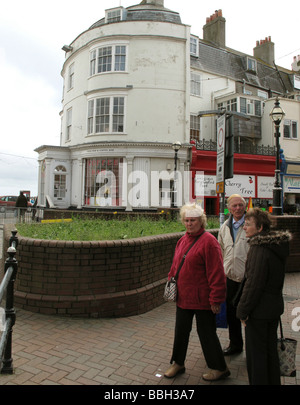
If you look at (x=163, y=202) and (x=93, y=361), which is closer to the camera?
(x=93, y=361)

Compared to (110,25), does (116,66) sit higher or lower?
lower

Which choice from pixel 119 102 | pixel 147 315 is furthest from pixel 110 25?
pixel 147 315

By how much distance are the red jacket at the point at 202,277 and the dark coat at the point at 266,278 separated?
1.24 ft

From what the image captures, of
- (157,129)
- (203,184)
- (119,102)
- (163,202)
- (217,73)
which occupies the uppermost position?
(217,73)

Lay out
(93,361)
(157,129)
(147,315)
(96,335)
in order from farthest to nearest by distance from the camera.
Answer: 1. (157,129)
2. (147,315)
3. (96,335)
4. (93,361)

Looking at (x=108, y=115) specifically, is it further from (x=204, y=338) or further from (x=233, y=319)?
(x=204, y=338)

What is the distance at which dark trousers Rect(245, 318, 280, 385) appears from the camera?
272 centimetres

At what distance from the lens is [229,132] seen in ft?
21.2

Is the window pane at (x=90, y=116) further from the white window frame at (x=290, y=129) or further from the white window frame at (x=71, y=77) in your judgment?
the white window frame at (x=290, y=129)

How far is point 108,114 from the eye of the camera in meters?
19.3

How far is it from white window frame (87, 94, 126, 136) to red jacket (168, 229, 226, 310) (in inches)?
654

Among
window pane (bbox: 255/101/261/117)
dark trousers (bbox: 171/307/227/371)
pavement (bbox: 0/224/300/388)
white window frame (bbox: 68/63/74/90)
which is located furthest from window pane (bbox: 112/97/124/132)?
dark trousers (bbox: 171/307/227/371)
